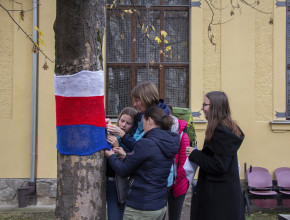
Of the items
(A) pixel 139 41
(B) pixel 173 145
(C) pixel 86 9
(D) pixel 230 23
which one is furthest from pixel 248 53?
(C) pixel 86 9

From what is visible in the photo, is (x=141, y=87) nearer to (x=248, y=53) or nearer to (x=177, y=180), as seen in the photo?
(x=177, y=180)

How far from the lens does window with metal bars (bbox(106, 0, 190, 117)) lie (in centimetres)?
668

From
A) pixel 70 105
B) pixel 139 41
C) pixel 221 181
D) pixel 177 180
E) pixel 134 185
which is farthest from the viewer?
pixel 139 41

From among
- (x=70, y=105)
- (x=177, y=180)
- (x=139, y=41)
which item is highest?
(x=139, y=41)

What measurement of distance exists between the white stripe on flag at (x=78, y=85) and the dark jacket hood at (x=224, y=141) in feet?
3.31

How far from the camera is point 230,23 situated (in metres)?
6.41

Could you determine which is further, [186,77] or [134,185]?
[186,77]

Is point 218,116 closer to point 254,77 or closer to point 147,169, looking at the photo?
point 147,169

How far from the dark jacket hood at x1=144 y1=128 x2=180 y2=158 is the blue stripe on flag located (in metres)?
0.43

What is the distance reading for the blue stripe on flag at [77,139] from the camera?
225 cm

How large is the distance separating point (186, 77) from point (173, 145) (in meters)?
4.23

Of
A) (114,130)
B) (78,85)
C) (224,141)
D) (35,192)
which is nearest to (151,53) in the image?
(35,192)

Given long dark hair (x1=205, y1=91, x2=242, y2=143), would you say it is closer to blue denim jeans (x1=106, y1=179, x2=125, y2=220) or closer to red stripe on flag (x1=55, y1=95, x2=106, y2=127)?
blue denim jeans (x1=106, y1=179, x2=125, y2=220)

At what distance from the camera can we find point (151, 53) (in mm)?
6707
